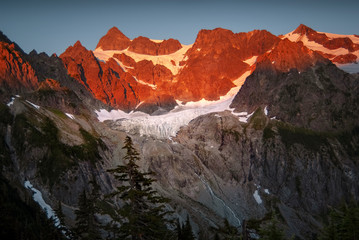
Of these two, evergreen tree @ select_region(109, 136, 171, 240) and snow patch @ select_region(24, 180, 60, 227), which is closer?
evergreen tree @ select_region(109, 136, 171, 240)

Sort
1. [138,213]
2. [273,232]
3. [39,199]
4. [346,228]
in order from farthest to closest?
[39,199], [346,228], [273,232], [138,213]

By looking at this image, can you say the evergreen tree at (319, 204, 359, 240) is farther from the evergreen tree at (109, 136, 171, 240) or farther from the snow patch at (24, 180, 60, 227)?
the snow patch at (24, 180, 60, 227)

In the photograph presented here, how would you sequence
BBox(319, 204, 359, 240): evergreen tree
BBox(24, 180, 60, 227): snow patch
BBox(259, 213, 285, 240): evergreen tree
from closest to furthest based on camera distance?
BBox(259, 213, 285, 240): evergreen tree
BBox(319, 204, 359, 240): evergreen tree
BBox(24, 180, 60, 227): snow patch

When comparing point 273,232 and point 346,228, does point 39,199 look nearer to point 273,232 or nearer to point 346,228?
point 346,228

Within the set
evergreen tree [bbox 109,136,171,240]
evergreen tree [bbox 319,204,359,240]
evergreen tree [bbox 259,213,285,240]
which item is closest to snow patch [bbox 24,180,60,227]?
evergreen tree [bbox 319,204,359,240]

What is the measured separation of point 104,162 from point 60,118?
3017 cm

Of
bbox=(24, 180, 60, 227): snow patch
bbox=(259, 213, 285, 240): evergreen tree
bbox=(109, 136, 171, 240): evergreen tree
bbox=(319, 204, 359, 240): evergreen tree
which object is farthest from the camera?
bbox=(24, 180, 60, 227): snow patch

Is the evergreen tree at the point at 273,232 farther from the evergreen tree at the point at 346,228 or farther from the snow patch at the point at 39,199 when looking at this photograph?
the snow patch at the point at 39,199

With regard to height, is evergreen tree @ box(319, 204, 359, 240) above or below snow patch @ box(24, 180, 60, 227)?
above

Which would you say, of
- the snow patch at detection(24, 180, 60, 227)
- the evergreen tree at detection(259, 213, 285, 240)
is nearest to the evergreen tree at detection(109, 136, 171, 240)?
the evergreen tree at detection(259, 213, 285, 240)

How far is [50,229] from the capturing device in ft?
191

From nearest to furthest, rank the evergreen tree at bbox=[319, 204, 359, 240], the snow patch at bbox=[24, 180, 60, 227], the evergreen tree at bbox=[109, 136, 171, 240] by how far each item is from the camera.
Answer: the evergreen tree at bbox=[109, 136, 171, 240]
the evergreen tree at bbox=[319, 204, 359, 240]
the snow patch at bbox=[24, 180, 60, 227]

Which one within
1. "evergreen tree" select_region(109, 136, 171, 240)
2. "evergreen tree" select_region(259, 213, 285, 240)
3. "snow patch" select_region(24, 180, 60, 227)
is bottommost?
"snow patch" select_region(24, 180, 60, 227)

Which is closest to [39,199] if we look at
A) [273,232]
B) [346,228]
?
[346,228]
